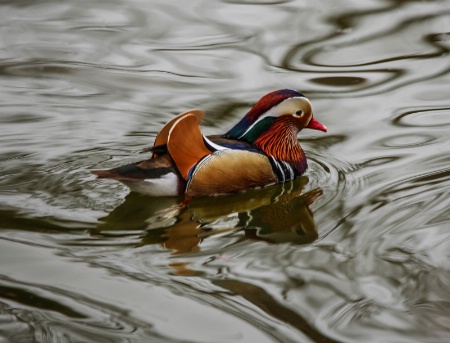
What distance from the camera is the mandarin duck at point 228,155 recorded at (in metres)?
5.86

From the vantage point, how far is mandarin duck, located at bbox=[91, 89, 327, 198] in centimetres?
586

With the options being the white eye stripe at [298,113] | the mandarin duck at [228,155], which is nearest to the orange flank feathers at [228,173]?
the mandarin duck at [228,155]

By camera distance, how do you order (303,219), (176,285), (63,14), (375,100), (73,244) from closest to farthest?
(176,285) < (73,244) < (303,219) < (375,100) < (63,14)

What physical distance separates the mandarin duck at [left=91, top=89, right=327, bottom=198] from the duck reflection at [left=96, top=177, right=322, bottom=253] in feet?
0.30

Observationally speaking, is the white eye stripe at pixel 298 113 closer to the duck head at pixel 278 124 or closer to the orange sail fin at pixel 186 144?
the duck head at pixel 278 124

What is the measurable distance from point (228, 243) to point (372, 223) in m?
0.88

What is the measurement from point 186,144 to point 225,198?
46 cm

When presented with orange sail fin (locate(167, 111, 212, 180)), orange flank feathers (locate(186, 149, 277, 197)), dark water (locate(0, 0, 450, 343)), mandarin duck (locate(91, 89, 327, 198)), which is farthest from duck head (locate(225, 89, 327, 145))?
orange sail fin (locate(167, 111, 212, 180))

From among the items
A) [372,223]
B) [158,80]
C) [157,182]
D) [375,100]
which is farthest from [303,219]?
[158,80]

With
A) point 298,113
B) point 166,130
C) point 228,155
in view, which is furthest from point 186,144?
point 298,113

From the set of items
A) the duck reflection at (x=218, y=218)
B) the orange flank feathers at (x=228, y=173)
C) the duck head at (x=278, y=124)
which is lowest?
the duck reflection at (x=218, y=218)

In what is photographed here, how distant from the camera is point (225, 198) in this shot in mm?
6105

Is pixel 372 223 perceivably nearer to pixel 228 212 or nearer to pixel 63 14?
pixel 228 212

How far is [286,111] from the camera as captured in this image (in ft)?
21.5
